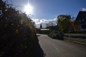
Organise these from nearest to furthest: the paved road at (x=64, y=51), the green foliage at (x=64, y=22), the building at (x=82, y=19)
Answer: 1. the paved road at (x=64, y=51)
2. the building at (x=82, y=19)
3. the green foliage at (x=64, y=22)

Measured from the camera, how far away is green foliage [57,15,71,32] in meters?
48.2

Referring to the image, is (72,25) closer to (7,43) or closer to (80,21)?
(80,21)

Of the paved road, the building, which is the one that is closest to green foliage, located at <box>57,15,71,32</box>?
the building

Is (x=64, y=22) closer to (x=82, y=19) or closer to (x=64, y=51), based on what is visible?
(x=82, y=19)

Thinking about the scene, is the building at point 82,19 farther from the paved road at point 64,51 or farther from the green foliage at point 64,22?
the paved road at point 64,51

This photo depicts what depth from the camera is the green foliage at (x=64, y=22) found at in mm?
48219

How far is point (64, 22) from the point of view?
48.7m

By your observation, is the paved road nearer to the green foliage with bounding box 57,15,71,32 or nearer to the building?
the building

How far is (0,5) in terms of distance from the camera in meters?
2.61

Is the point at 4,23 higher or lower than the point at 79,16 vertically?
lower

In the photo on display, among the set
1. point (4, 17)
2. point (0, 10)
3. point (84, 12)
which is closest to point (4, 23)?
point (4, 17)

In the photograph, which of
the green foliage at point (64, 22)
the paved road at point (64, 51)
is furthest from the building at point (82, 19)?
the paved road at point (64, 51)

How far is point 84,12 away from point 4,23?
153 feet

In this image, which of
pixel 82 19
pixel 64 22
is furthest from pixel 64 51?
pixel 64 22
